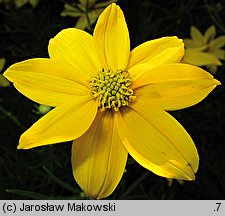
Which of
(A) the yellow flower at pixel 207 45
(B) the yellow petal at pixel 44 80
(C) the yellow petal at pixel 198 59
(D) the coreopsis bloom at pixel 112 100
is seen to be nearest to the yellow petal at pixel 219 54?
(A) the yellow flower at pixel 207 45

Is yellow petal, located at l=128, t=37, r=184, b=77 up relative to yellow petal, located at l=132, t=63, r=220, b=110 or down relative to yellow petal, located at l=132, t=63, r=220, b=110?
up

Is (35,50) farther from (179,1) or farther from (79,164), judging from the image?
(79,164)

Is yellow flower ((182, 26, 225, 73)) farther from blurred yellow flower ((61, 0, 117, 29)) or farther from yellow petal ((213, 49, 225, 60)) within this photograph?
blurred yellow flower ((61, 0, 117, 29))

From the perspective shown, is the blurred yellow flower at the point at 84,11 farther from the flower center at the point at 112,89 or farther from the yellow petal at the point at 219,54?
the flower center at the point at 112,89

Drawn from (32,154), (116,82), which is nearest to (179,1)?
(32,154)

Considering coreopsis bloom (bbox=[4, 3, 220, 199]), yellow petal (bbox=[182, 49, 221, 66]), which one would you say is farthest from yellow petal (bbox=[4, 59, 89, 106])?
yellow petal (bbox=[182, 49, 221, 66])

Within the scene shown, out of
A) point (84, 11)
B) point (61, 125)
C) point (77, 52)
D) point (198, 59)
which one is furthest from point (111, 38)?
point (84, 11)

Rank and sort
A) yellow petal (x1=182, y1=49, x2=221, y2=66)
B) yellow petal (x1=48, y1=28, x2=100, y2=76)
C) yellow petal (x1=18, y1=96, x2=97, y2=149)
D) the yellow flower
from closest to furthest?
1. yellow petal (x1=18, y1=96, x2=97, y2=149)
2. yellow petal (x1=48, y1=28, x2=100, y2=76)
3. yellow petal (x1=182, y1=49, x2=221, y2=66)
4. the yellow flower
